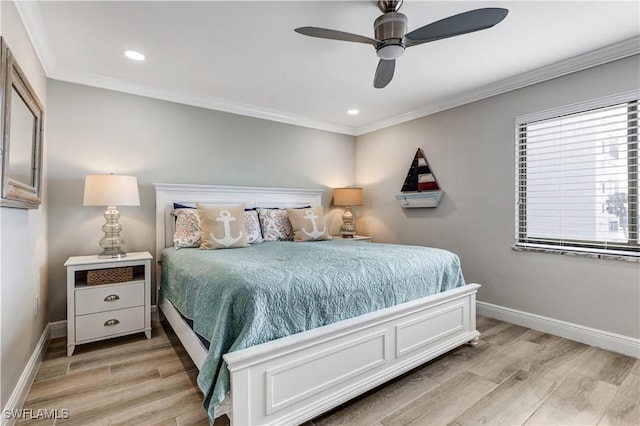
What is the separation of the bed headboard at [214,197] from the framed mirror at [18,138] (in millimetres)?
1005

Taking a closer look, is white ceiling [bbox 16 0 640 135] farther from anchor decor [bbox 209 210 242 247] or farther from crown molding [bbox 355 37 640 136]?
anchor decor [bbox 209 210 242 247]

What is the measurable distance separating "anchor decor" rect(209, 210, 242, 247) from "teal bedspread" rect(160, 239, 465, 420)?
0.19 m

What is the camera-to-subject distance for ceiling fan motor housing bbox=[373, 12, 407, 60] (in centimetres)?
183

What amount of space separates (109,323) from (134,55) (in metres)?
2.20

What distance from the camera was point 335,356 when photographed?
5.54ft

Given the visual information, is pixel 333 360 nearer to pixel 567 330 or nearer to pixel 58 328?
pixel 567 330

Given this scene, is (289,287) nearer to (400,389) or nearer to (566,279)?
(400,389)

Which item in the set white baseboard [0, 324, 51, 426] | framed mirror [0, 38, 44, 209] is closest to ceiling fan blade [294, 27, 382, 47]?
framed mirror [0, 38, 44, 209]

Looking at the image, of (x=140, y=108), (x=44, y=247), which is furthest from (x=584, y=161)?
(x=44, y=247)

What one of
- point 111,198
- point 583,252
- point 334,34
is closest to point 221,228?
point 111,198

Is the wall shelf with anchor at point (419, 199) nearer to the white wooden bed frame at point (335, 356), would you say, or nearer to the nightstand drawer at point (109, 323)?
the white wooden bed frame at point (335, 356)

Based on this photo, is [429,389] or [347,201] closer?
[429,389]

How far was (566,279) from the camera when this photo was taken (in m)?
2.70

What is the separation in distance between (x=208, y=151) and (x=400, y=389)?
→ 3013mm
